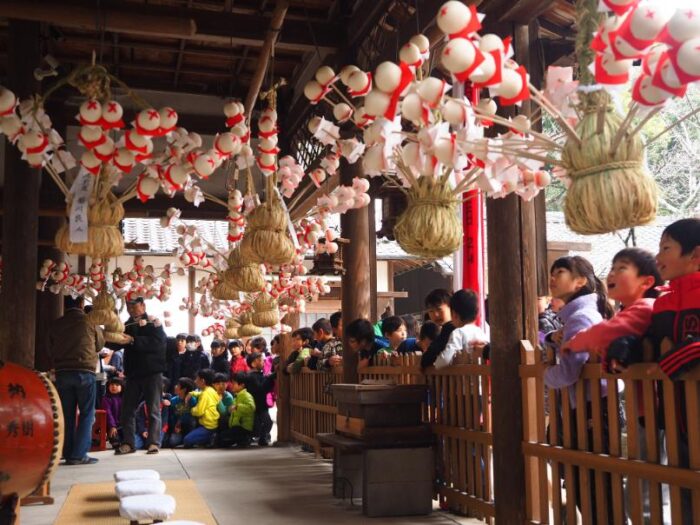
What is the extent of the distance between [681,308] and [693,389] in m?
0.31

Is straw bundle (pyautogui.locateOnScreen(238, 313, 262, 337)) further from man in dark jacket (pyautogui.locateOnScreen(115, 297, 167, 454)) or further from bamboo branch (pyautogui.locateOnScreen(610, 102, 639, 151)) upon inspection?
bamboo branch (pyautogui.locateOnScreen(610, 102, 639, 151))

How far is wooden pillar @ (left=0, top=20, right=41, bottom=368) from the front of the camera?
550 cm

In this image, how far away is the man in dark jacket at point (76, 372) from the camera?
7.71m

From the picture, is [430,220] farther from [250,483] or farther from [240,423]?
[240,423]

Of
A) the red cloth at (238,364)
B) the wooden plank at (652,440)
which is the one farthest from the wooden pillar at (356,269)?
the red cloth at (238,364)

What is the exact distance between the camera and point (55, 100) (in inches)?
337

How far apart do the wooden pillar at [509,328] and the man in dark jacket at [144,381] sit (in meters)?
5.57

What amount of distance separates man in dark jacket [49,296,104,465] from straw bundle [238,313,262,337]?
5.72ft

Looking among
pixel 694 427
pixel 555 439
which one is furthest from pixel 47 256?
pixel 694 427

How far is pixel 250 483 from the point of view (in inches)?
256

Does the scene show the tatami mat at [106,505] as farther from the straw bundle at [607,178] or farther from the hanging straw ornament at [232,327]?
the hanging straw ornament at [232,327]

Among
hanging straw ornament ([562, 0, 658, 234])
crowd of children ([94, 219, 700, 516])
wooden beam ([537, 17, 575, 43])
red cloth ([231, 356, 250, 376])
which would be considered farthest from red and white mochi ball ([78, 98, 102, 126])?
red cloth ([231, 356, 250, 376])

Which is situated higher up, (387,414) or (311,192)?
(311,192)

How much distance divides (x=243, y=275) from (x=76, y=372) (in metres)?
2.72
